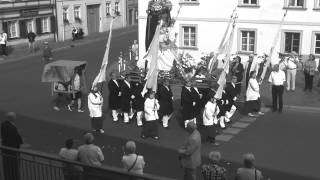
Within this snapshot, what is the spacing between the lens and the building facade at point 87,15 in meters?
43.4

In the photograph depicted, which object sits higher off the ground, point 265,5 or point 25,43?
point 265,5

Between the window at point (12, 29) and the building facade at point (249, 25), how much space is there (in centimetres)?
1267

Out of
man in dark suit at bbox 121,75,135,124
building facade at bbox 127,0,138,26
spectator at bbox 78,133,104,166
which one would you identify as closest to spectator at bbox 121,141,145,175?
spectator at bbox 78,133,104,166

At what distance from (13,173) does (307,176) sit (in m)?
7.07

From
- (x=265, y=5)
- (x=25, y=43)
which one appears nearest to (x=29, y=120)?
(x=265, y=5)

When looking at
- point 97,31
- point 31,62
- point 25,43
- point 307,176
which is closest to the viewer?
point 307,176

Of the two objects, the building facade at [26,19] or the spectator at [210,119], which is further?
the building facade at [26,19]

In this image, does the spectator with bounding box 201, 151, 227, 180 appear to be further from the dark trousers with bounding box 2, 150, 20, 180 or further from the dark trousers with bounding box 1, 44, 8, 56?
the dark trousers with bounding box 1, 44, 8, 56

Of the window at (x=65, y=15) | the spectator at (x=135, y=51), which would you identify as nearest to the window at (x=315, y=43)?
the spectator at (x=135, y=51)

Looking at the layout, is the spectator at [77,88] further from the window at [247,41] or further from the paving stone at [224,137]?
the window at [247,41]

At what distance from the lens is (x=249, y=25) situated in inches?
1107

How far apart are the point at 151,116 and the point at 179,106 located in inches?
182

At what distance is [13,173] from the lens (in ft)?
30.2

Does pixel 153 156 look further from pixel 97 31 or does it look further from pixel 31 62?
pixel 97 31
